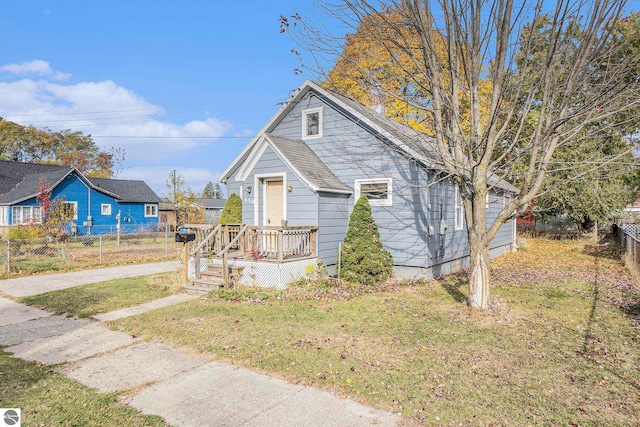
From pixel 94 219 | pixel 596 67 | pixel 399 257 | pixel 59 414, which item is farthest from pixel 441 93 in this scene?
pixel 94 219

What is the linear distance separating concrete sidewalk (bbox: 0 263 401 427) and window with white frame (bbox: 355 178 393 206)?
7.69m

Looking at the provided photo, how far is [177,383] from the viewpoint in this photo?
452cm

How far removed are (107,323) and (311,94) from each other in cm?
909

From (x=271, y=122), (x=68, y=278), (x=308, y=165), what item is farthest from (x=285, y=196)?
(x=68, y=278)

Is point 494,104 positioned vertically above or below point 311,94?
below

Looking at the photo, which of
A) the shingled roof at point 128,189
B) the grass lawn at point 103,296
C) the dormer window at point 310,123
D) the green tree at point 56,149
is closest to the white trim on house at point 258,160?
the dormer window at point 310,123

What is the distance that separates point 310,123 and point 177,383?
33.2 feet

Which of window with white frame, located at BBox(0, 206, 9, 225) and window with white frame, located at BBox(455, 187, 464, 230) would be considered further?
window with white frame, located at BBox(0, 206, 9, 225)

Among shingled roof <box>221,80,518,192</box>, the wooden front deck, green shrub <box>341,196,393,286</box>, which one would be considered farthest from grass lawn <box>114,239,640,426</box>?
shingled roof <box>221,80,518,192</box>

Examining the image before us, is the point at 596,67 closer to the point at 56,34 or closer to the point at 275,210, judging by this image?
the point at 275,210

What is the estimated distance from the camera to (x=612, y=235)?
894 inches

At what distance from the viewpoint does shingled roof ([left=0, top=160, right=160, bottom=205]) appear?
26.9 meters

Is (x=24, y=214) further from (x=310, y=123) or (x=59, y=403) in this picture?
(x=59, y=403)

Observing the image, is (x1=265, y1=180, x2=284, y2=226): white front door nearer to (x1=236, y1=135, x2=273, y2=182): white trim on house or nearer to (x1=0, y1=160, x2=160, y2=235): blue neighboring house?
(x1=236, y1=135, x2=273, y2=182): white trim on house
